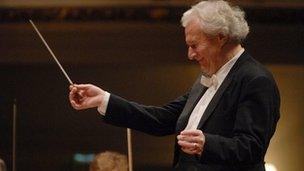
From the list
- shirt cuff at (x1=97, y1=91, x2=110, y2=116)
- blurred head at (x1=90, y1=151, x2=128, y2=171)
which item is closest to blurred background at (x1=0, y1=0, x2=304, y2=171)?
blurred head at (x1=90, y1=151, x2=128, y2=171)

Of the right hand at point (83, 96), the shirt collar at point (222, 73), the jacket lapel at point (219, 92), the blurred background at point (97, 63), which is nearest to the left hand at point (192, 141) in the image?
the jacket lapel at point (219, 92)

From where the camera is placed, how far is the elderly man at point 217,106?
6.10ft

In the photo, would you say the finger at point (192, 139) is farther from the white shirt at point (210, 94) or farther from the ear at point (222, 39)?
the ear at point (222, 39)

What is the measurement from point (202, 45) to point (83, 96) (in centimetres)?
42

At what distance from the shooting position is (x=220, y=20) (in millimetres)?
2033

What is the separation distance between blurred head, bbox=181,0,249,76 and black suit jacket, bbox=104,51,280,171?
6 cm

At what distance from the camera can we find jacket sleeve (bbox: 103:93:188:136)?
2215 millimetres

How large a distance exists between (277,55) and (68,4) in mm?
1368

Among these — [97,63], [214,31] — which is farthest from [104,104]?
[97,63]

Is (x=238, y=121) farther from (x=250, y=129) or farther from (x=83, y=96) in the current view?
(x=83, y=96)

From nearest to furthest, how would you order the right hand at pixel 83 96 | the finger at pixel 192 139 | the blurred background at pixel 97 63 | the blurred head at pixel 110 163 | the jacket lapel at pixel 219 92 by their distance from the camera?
the finger at pixel 192 139 < the jacket lapel at pixel 219 92 < the right hand at pixel 83 96 < the blurred head at pixel 110 163 < the blurred background at pixel 97 63

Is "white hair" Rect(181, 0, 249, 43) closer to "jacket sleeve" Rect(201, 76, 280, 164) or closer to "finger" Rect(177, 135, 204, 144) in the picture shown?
"jacket sleeve" Rect(201, 76, 280, 164)

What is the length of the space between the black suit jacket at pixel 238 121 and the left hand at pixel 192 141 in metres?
0.03

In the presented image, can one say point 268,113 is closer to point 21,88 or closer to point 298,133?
point 298,133
